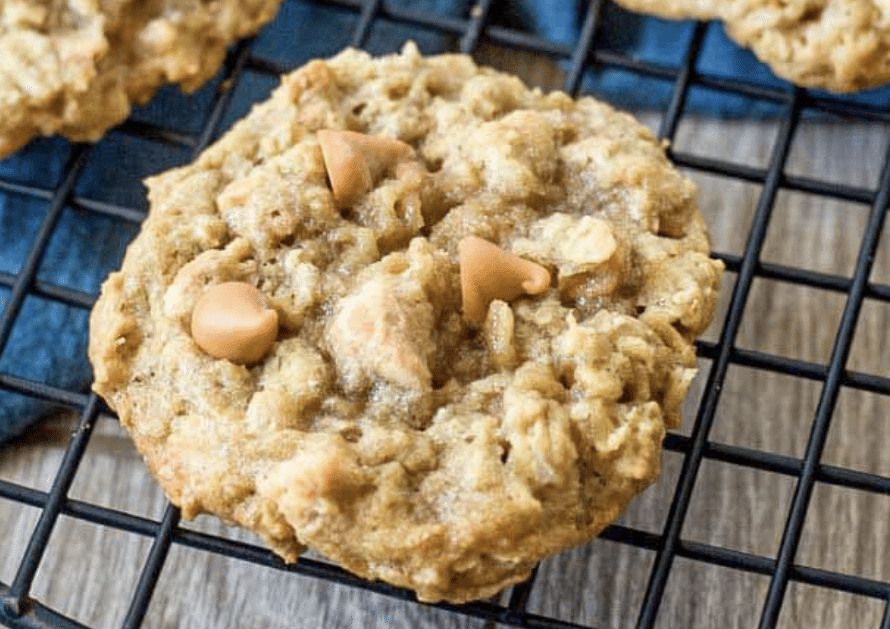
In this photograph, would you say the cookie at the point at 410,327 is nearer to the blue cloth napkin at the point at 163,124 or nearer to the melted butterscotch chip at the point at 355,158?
the melted butterscotch chip at the point at 355,158

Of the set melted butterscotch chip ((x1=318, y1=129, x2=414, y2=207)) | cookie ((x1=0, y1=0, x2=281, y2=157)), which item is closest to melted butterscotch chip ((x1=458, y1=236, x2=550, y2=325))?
melted butterscotch chip ((x1=318, y1=129, x2=414, y2=207))

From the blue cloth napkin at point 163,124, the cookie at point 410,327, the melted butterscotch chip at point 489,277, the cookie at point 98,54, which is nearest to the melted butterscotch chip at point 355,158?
the cookie at point 410,327

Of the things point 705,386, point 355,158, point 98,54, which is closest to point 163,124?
point 98,54

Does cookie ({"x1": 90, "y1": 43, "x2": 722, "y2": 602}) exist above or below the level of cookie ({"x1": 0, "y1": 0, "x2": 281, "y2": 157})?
below

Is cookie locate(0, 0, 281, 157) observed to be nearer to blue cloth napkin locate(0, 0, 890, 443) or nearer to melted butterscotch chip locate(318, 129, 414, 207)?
blue cloth napkin locate(0, 0, 890, 443)

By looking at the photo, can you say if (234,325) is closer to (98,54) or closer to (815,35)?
(98,54)

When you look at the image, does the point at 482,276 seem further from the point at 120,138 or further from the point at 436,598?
the point at 120,138
